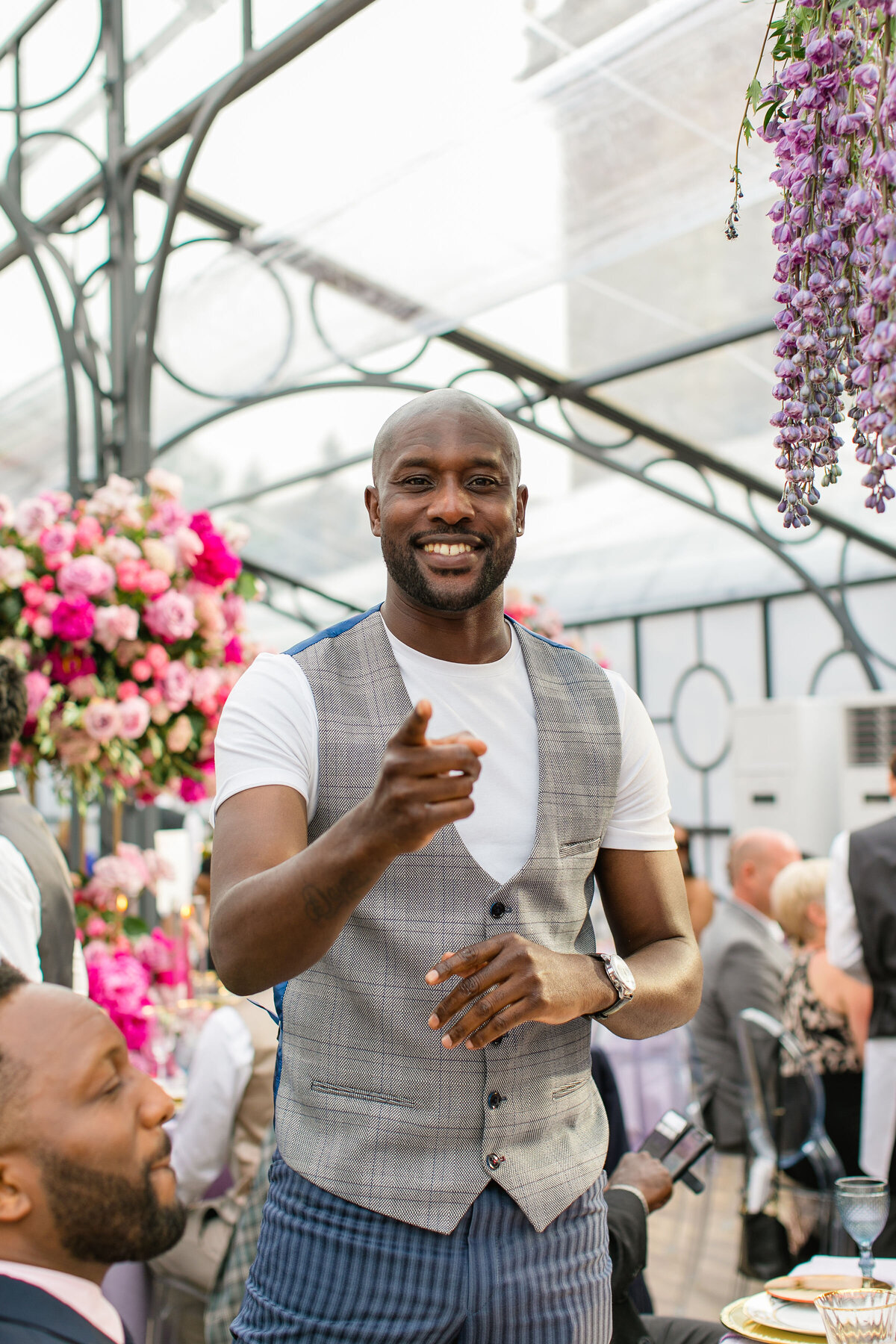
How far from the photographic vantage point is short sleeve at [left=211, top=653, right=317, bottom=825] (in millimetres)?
1273

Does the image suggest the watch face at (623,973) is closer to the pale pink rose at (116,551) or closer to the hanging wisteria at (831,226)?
the hanging wisteria at (831,226)

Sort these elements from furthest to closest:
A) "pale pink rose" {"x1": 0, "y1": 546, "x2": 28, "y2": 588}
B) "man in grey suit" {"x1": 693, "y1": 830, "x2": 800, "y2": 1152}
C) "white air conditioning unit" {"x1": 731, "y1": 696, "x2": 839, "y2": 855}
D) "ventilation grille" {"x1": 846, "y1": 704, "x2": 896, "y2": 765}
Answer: "white air conditioning unit" {"x1": 731, "y1": 696, "x2": 839, "y2": 855} → "ventilation grille" {"x1": 846, "y1": 704, "x2": 896, "y2": 765} → "man in grey suit" {"x1": 693, "y1": 830, "x2": 800, "y2": 1152} → "pale pink rose" {"x1": 0, "y1": 546, "x2": 28, "y2": 588}

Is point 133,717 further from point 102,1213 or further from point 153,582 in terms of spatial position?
point 102,1213

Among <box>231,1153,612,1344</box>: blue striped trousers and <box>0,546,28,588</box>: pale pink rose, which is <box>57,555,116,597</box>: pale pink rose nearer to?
<box>0,546,28,588</box>: pale pink rose

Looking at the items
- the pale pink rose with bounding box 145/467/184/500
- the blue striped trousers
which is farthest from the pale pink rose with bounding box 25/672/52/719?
the blue striped trousers

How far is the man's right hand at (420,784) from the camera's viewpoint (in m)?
1.00

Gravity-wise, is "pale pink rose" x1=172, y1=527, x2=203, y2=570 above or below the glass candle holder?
above

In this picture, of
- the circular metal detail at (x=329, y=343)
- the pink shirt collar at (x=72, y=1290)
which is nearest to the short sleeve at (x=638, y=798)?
the pink shirt collar at (x=72, y=1290)

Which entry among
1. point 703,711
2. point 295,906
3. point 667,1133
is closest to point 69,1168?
point 295,906

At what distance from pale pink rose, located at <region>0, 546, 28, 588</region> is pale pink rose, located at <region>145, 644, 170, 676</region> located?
32 cm

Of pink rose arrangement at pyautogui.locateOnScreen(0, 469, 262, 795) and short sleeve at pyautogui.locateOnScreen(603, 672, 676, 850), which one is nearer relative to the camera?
short sleeve at pyautogui.locateOnScreen(603, 672, 676, 850)

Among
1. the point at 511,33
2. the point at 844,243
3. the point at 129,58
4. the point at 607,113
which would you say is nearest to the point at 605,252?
the point at 607,113

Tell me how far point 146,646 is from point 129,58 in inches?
112

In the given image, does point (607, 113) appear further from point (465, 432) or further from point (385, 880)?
point (385, 880)
